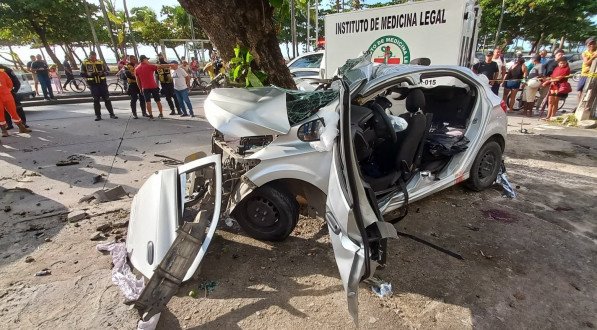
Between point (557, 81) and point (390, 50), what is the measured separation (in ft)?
16.5

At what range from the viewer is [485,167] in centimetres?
397

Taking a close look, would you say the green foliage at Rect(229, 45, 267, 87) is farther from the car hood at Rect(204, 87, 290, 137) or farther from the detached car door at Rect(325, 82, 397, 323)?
the detached car door at Rect(325, 82, 397, 323)

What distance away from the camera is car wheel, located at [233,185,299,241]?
2758 mm

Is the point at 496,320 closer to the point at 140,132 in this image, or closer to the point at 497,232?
the point at 497,232

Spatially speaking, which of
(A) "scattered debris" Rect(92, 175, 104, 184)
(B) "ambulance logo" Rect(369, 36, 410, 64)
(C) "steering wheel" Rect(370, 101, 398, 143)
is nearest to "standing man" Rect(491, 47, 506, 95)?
(B) "ambulance logo" Rect(369, 36, 410, 64)

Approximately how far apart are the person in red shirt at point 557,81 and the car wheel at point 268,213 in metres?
8.80

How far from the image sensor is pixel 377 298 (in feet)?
7.63

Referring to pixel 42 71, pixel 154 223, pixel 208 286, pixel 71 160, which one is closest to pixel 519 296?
pixel 208 286

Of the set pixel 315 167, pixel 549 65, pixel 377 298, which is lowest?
pixel 377 298

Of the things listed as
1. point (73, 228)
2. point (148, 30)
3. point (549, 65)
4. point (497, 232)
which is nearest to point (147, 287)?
point (73, 228)

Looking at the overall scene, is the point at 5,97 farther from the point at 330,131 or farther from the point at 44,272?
the point at 330,131

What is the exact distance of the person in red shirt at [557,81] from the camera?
803cm

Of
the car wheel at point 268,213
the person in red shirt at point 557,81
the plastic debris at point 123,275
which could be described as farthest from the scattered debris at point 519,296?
the person in red shirt at point 557,81

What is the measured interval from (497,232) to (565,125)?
6.69m
